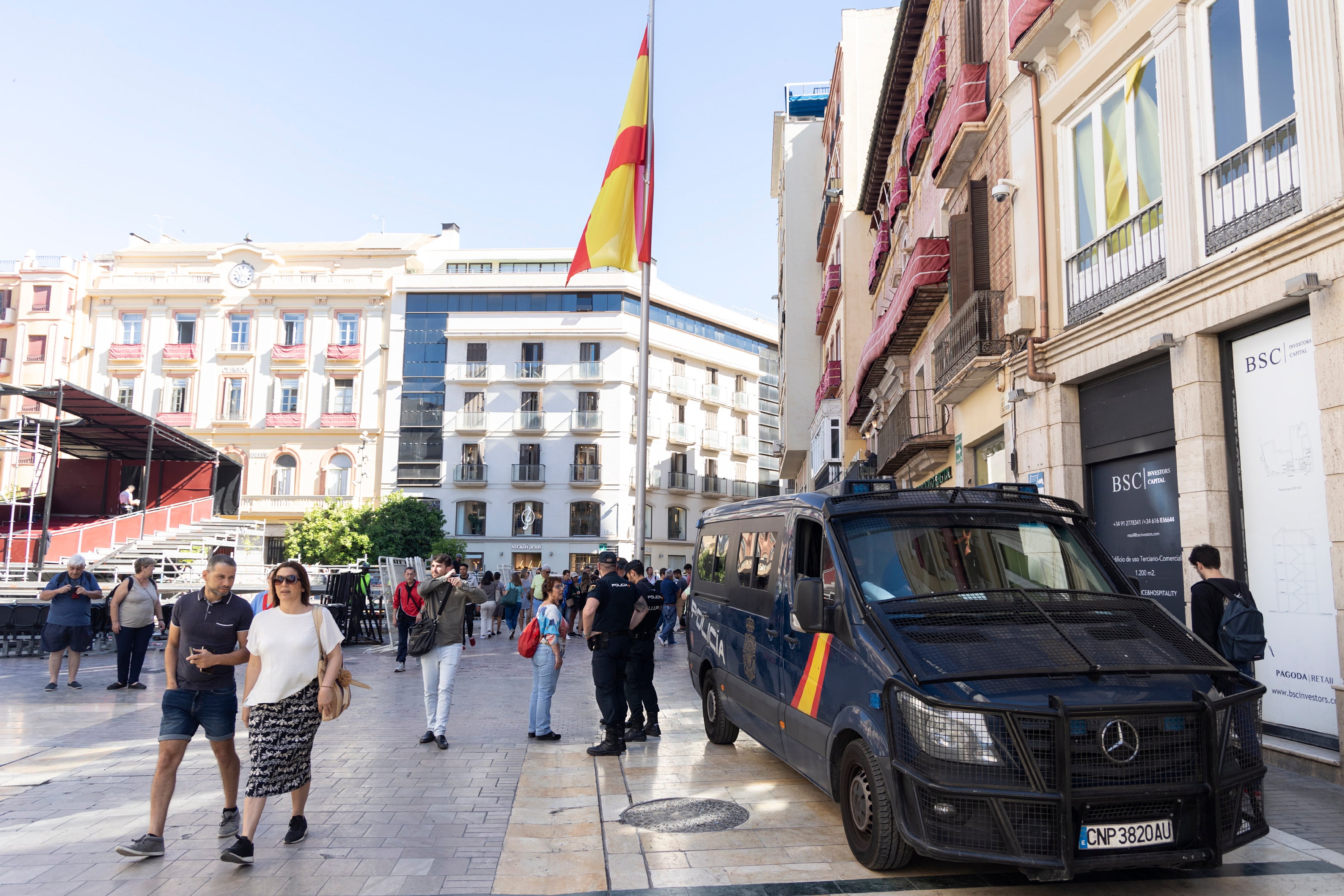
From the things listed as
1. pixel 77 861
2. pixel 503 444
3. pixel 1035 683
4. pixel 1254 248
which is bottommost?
pixel 77 861

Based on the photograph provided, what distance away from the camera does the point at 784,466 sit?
4216 cm

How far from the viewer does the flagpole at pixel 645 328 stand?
1522 cm

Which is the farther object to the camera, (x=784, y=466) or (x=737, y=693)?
(x=784, y=466)

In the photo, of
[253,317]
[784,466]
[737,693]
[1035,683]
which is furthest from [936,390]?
[253,317]

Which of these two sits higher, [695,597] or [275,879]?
[695,597]

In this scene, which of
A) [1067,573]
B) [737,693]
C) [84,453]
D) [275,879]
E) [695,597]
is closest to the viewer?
[275,879]

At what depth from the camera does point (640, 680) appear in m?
9.47

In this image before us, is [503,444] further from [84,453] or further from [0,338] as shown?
[0,338]

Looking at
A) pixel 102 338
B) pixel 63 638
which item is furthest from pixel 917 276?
pixel 102 338

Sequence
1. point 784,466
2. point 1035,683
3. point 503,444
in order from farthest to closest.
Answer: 1. point 503,444
2. point 784,466
3. point 1035,683

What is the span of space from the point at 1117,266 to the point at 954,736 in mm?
8034

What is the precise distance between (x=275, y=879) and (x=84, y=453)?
109 feet

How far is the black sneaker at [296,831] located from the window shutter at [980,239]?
11.8m

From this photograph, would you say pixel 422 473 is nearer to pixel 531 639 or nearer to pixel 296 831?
pixel 531 639
